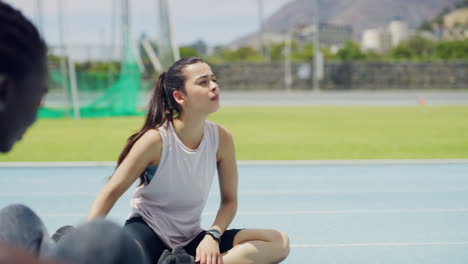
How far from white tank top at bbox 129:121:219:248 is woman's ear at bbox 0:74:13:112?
2.19 m

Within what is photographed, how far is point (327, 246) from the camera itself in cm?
484

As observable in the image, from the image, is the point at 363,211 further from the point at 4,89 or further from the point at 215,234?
the point at 4,89

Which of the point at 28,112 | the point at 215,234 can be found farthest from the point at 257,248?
the point at 28,112

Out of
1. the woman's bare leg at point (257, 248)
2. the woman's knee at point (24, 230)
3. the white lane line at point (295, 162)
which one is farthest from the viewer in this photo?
the white lane line at point (295, 162)

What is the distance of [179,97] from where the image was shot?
3.45 metres

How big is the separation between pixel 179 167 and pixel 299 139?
10.0 meters

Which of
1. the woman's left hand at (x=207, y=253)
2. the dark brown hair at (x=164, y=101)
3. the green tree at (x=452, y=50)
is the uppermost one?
the green tree at (x=452, y=50)

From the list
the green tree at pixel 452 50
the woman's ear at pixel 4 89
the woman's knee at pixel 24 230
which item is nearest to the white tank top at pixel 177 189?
the woman's knee at pixel 24 230

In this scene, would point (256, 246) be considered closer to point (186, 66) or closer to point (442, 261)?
point (186, 66)

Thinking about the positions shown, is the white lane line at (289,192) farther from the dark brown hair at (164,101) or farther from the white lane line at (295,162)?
the dark brown hair at (164,101)

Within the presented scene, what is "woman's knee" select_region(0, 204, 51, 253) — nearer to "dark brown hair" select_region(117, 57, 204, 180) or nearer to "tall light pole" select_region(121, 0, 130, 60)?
"dark brown hair" select_region(117, 57, 204, 180)

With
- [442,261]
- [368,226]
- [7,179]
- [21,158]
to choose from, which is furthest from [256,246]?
[21,158]

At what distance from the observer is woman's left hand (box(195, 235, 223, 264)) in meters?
3.25

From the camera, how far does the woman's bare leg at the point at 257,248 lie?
3543 mm
